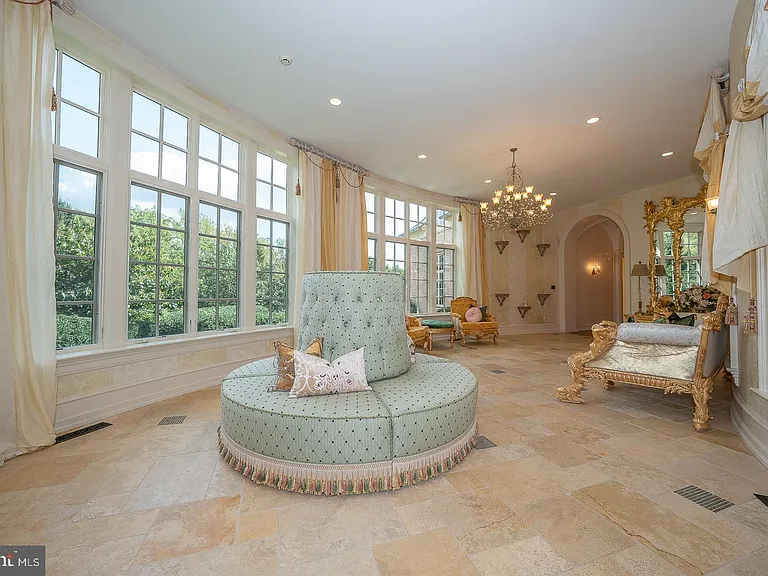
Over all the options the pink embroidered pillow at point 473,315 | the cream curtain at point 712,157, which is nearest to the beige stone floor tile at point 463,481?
the cream curtain at point 712,157

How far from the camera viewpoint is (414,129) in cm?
496

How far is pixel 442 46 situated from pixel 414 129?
1690mm

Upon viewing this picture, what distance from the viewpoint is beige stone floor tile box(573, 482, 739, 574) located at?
1.43 m

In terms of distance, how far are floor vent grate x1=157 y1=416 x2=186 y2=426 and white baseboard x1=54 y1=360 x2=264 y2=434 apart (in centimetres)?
54

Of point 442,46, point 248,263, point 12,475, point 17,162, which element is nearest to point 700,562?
point 12,475

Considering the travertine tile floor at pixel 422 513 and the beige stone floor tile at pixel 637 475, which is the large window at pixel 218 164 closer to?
the travertine tile floor at pixel 422 513

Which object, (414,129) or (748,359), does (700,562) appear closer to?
(748,359)

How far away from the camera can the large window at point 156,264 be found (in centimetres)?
358

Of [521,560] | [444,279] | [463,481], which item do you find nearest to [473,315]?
[444,279]

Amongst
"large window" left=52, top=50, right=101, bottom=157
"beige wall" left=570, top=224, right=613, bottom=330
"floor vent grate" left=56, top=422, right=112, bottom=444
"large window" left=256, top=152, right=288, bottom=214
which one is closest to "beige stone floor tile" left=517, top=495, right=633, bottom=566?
"floor vent grate" left=56, top=422, right=112, bottom=444

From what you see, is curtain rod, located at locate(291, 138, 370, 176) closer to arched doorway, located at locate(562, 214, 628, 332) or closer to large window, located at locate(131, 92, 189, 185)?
large window, located at locate(131, 92, 189, 185)

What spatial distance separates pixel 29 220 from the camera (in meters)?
2.53

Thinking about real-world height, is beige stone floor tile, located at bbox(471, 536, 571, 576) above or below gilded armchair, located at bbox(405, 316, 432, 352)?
below

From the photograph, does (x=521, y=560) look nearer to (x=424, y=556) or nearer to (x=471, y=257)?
(x=424, y=556)
